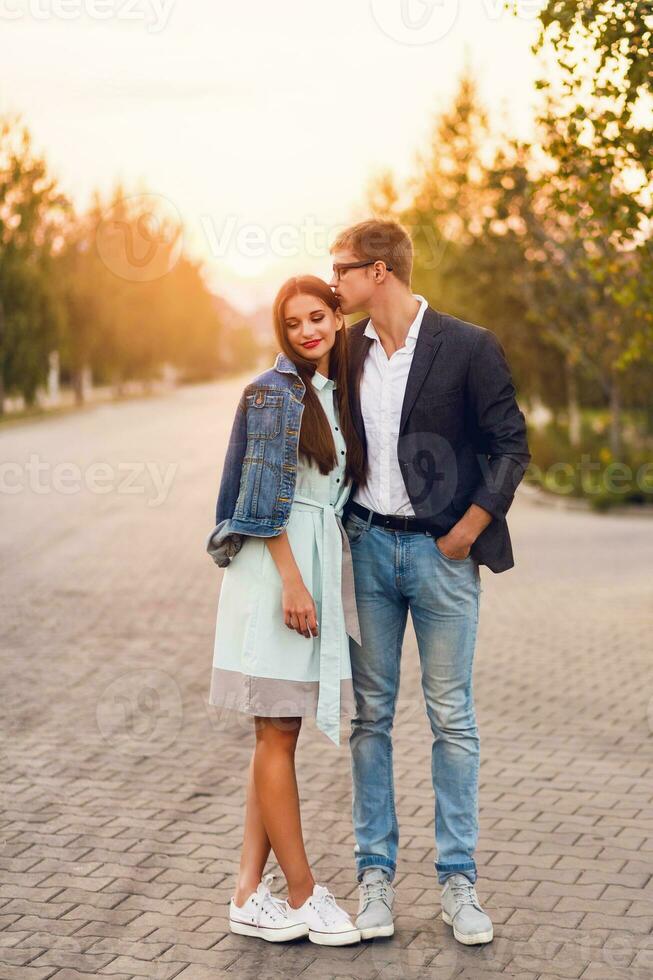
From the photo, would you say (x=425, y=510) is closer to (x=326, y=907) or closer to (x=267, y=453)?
(x=267, y=453)

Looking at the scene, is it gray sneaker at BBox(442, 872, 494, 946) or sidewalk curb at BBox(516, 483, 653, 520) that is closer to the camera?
gray sneaker at BBox(442, 872, 494, 946)

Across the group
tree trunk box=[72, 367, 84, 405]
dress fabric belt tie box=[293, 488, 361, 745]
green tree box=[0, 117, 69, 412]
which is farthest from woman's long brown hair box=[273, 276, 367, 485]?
tree trunk box=[72, 367, 84, 405]

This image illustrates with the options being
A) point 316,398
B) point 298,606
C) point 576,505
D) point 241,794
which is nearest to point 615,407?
point 576,505

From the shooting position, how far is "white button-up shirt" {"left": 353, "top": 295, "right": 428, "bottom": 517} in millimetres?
3926

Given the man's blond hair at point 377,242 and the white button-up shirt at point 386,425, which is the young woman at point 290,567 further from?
the man's blond hair at point 377,242

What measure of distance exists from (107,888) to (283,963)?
0.87 meters

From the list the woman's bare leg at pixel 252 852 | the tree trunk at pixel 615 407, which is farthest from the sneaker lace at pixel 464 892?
the tree trunk at pixel 615 407

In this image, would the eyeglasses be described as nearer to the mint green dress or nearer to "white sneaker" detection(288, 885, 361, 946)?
the mint green dress

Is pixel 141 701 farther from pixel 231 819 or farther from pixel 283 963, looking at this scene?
pixel 283 963

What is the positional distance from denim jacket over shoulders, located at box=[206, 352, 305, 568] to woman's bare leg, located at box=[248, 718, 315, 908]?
0.62 metres

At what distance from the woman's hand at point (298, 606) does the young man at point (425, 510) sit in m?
0.28

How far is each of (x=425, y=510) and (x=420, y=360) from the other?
1.46 feet

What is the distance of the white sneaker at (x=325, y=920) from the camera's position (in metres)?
3.89

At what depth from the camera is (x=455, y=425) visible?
12.9ft
